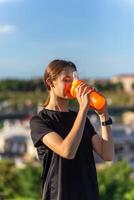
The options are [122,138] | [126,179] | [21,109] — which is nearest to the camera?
[126,179]

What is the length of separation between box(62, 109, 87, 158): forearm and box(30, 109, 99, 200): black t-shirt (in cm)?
5

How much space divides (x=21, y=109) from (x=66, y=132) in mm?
37210

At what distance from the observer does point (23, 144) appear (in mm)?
24734

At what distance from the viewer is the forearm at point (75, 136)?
3.99 ft

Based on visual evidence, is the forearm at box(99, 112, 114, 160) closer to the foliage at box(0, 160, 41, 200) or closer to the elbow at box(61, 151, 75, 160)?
the elbow at box(61, 151, 75, 160)

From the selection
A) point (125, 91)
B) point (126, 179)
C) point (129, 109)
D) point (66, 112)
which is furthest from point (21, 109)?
point (66, 112)

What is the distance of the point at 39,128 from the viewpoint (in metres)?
1.29

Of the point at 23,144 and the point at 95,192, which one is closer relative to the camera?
the point at 95,192

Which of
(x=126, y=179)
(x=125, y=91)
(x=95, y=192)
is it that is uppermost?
(x=95, y=192)

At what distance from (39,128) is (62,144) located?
0.07m

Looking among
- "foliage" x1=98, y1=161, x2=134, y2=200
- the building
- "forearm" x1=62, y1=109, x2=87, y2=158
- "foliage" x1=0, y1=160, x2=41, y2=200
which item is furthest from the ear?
the building

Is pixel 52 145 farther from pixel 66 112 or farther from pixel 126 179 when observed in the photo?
pixel 126 179

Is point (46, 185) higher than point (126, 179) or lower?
higher

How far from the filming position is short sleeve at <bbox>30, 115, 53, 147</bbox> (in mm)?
1279
